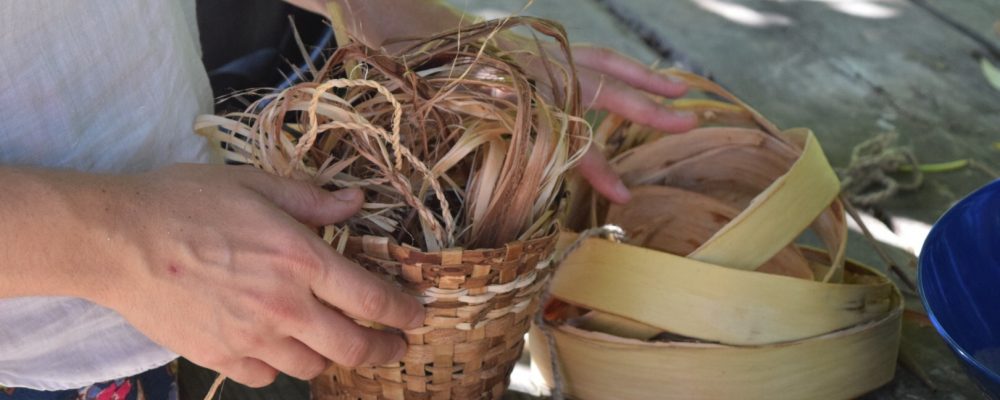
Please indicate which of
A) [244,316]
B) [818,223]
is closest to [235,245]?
[244,316]

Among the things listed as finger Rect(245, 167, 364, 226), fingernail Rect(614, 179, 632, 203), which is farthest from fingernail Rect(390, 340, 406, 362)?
fingernail Rect(614, 179, 632, 203)

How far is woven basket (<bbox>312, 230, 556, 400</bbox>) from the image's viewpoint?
773 millimetres

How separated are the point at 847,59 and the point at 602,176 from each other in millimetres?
915

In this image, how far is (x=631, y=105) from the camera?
1081 mm

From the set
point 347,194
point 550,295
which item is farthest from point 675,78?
point 347,194

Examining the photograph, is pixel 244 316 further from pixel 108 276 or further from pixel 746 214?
pixel 746 214

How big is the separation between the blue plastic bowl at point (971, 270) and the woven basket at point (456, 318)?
387 millimetres

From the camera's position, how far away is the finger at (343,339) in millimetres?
739

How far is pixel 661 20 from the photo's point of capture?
76.2 inches

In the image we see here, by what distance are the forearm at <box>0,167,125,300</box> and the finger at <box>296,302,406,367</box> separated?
142 mm

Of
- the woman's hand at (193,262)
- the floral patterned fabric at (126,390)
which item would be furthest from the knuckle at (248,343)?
the floral patterned fabric at (126,390)

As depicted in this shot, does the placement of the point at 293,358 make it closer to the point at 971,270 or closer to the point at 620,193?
the point at 620,193

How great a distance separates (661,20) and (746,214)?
995 millimetres

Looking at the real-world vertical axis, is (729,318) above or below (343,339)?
below
